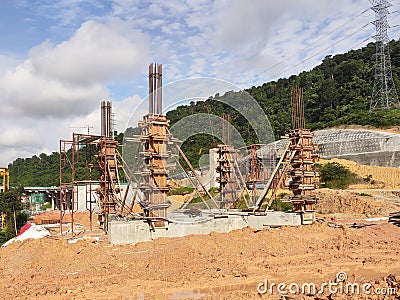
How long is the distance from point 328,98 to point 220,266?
165ft

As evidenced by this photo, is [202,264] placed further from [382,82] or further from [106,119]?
[382,82]

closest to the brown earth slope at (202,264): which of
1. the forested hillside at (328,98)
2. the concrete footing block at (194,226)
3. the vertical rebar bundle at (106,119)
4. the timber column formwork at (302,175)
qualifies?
the concrete footing block at (194,226)

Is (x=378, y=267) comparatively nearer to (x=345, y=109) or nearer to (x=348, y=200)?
(x=348, y=200)

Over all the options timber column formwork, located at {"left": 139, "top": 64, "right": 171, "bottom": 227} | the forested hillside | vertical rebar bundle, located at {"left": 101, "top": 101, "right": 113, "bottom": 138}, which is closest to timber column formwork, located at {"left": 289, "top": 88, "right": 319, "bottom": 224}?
→ timber column formwork, located at {"left": 139, "top": 64, "right": 171, "bottom": 227}

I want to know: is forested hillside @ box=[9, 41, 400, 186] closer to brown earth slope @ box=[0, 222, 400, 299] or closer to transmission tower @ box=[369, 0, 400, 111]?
transmission tower @ box=[369, 0, 400, 111]

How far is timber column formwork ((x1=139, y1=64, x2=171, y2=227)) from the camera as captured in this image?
1155 centimetres

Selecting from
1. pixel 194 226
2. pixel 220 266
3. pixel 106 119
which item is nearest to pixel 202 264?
pixel 220 266

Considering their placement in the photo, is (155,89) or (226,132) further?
(226,132)

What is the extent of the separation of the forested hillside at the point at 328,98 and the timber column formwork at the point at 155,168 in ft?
68.3

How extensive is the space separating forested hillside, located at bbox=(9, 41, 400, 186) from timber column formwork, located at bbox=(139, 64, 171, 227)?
2081cm

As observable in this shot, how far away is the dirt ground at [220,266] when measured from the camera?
6.70 metres

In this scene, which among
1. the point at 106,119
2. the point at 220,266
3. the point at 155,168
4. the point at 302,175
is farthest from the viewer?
the point at 106,119

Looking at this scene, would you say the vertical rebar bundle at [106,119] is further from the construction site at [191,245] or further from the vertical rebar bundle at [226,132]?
the vertical rebar bundle at [226,132]

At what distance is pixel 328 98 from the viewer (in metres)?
54.5
